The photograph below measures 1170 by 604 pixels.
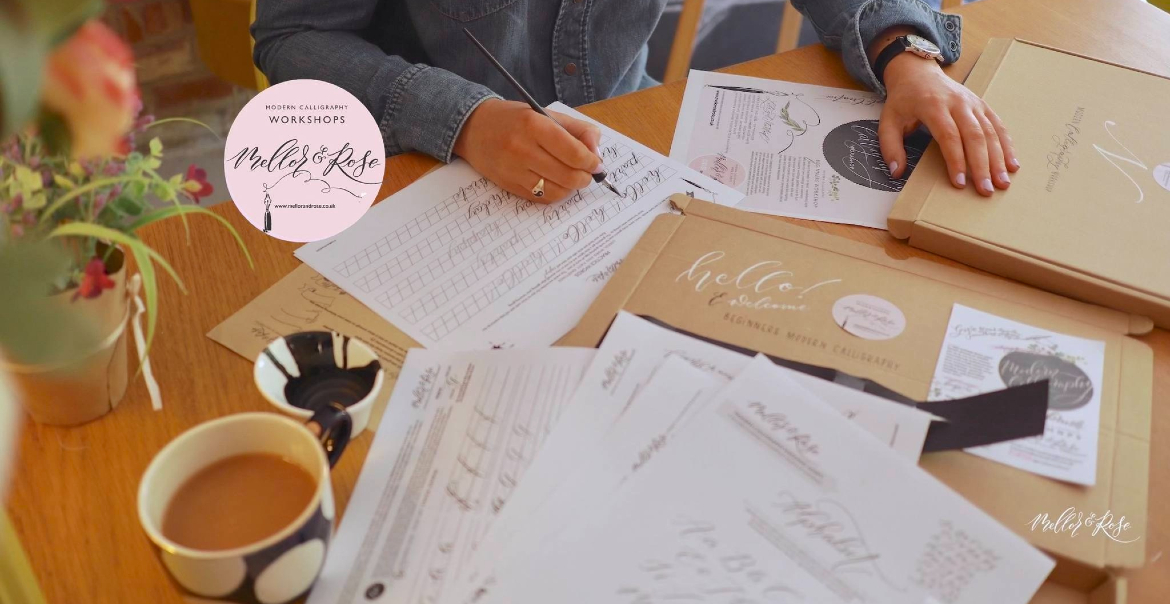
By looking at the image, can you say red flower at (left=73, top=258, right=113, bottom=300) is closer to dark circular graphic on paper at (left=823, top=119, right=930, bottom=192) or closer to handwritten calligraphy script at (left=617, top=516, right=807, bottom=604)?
handwritten calligraphy script at (left=617, top=516, right=807, bottom=604)

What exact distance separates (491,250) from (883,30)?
0.51 m

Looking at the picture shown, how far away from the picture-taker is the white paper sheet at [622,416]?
Answer: 0.48 m

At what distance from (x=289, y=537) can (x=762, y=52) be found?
7.01ft

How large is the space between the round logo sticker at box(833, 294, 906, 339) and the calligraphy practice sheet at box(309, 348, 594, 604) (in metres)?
0.20

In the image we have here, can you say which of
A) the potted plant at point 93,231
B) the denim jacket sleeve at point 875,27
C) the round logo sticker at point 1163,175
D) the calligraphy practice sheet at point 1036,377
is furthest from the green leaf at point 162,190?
the round logo sticker at point 1163,175

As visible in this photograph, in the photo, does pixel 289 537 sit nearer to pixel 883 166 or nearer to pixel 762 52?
pixel 883 166

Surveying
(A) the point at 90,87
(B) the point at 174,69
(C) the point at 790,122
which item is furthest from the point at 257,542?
(B) the point at 174,69

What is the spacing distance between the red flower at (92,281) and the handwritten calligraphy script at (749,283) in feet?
1.27

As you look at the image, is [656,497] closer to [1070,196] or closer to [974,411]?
[974,411]

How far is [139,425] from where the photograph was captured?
0.54 m

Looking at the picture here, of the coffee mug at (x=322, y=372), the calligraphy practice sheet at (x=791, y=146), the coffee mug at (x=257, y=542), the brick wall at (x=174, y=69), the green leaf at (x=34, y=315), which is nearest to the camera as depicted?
the green leaf at (x=34, y=315)

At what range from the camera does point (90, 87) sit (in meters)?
0.22

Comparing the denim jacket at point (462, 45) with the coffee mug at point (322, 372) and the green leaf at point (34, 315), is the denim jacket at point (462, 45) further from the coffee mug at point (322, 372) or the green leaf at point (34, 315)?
the green leaf at point (34, 315)

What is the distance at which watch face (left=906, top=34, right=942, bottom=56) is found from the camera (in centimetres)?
86
